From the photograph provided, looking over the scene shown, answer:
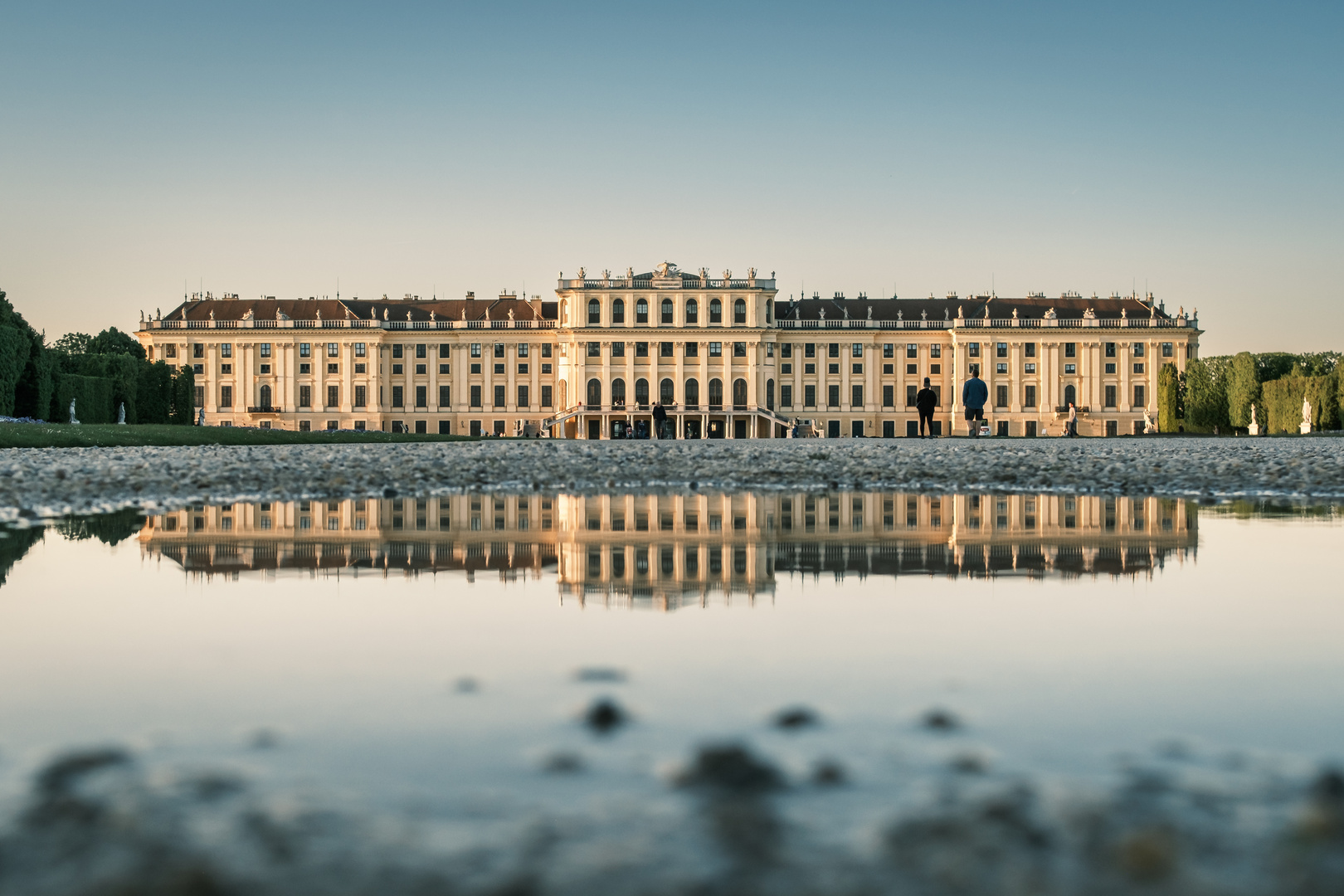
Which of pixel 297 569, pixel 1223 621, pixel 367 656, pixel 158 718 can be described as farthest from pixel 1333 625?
pixel 297 569

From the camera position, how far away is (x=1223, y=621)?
8.86 ft

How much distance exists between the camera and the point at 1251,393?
189ft

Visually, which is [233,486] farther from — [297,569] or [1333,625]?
[1333,625]

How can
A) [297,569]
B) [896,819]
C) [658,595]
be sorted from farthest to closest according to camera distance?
[297,569] → [658,595] → [896,819]

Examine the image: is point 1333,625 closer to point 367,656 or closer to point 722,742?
point 722,742

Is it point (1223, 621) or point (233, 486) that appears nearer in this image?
point (1223, 621)

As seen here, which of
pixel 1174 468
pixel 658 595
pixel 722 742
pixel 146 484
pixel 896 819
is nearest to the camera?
pixel 896 819

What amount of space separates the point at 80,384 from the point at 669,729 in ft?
133

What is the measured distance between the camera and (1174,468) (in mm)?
10750

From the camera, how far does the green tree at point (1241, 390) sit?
57.8 meters

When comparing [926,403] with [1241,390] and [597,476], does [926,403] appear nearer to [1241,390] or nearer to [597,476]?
[597,476]

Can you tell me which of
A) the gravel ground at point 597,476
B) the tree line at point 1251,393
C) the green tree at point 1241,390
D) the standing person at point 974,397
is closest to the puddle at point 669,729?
the gravel ground at point 597,476

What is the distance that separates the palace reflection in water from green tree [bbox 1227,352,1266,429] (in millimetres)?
56818

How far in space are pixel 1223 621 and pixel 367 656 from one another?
1.95m
